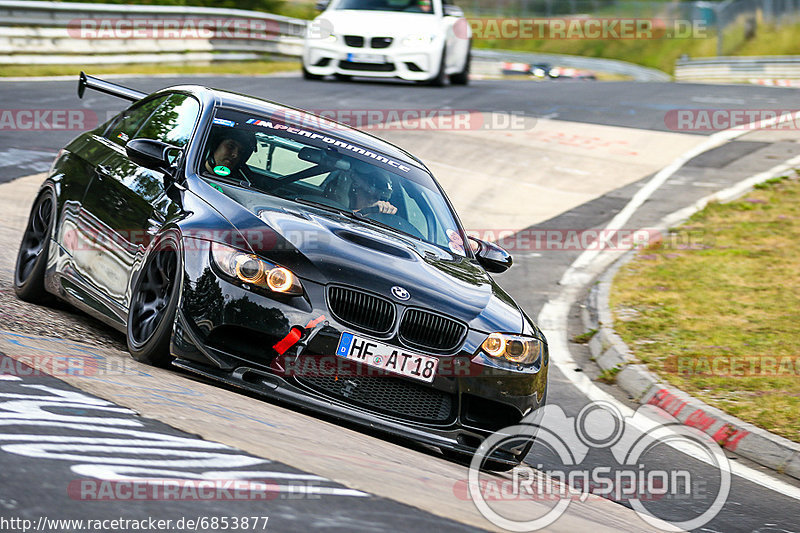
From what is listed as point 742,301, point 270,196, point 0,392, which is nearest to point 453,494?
point 0,392

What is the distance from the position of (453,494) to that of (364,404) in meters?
1.08

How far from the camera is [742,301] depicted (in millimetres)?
10211

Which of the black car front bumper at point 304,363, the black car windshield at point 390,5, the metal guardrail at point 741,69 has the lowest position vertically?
the metal guardrail at point 741,69

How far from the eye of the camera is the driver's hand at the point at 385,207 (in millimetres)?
6484

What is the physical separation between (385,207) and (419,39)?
569 inches

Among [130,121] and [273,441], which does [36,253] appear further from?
[273,441]

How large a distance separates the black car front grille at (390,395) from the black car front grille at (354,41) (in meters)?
15.6

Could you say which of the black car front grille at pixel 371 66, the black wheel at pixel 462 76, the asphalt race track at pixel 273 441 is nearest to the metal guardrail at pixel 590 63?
the black wheel at pixel 462 76

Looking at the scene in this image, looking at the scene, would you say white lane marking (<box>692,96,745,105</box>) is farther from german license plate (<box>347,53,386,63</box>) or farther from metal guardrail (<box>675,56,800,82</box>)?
metal guardrail (<box>675,56,800,82</box>)

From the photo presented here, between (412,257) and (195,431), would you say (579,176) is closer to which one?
(412,257)

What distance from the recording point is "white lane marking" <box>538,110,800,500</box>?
656cm

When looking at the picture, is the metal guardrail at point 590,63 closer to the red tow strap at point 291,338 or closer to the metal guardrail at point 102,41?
the metal guardrail at point 102,41

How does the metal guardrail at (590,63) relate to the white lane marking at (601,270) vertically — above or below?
below

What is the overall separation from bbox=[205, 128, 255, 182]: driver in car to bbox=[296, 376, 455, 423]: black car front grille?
153cm
